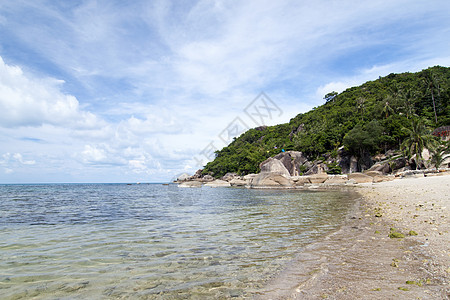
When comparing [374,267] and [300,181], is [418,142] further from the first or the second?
[374,267]

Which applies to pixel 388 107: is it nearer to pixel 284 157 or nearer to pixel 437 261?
pixel 284 157

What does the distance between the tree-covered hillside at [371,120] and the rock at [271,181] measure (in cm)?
2909

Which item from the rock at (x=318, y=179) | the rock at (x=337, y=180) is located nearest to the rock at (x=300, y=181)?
the rock at (x=318, y=179)

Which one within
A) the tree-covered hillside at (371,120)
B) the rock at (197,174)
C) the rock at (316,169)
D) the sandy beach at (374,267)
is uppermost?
the tree-covered hillside at (371,120)

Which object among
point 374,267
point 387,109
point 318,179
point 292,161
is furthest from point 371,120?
point 374,267

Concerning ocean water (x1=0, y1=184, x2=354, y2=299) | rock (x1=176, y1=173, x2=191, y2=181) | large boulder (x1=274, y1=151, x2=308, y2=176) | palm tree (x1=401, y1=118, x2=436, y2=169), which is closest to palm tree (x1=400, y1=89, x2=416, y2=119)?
palm tree (x1=401, y1=118, x2=436, y2=169)

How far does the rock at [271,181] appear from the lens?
44719 millimetres

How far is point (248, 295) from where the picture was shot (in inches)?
167

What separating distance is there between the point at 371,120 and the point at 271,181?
48.4 m

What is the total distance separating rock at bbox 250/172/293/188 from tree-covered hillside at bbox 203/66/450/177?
29092 mm

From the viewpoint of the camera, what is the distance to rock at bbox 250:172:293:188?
147 feet

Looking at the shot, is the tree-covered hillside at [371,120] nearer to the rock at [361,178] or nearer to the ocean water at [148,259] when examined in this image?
the rock at [361,178]

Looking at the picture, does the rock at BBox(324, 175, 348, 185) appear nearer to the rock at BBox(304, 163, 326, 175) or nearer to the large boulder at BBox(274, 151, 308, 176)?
the rock at BBox(304, 163, 326, 175)

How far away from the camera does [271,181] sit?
151ft
